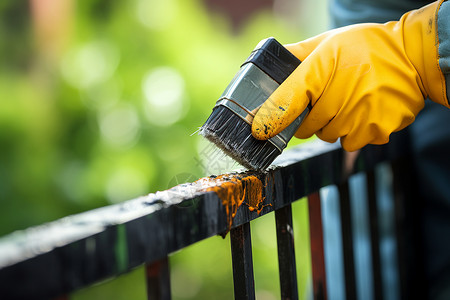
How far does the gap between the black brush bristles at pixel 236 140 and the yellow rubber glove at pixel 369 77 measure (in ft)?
0.47

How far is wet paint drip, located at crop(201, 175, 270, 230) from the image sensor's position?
80cm

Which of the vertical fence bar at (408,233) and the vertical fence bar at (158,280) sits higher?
the vertical fence bar at (158,280)

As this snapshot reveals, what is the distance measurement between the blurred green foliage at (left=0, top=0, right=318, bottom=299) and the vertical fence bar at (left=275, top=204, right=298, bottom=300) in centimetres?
276

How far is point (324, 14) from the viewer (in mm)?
4859

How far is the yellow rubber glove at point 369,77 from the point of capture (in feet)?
3.27

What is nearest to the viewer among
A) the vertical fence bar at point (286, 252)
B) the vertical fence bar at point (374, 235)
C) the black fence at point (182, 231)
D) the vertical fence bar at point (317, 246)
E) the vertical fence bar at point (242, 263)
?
the black fence at point (182, 231)

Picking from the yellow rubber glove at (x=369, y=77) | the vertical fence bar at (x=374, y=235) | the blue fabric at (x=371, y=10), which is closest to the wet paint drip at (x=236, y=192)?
the yellow rubber glove at (x=369, y=77)

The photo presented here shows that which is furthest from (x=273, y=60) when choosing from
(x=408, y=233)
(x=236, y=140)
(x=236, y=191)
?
(x=408, y=233)

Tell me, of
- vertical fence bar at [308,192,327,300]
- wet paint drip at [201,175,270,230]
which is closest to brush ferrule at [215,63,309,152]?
wet paint drip at [201,175,270,230]

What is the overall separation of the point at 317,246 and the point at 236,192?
0.41 meters

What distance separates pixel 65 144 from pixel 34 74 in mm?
677

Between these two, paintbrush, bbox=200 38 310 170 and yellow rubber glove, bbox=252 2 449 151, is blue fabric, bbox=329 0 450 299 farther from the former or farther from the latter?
paintbrush, bbox=200 38 310 170

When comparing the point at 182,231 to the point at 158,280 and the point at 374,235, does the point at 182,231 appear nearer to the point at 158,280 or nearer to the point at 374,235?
the point at 158,280

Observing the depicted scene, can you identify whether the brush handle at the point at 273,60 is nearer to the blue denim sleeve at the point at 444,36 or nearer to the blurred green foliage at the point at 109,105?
the blue denim sleeve at the point at 444,36
